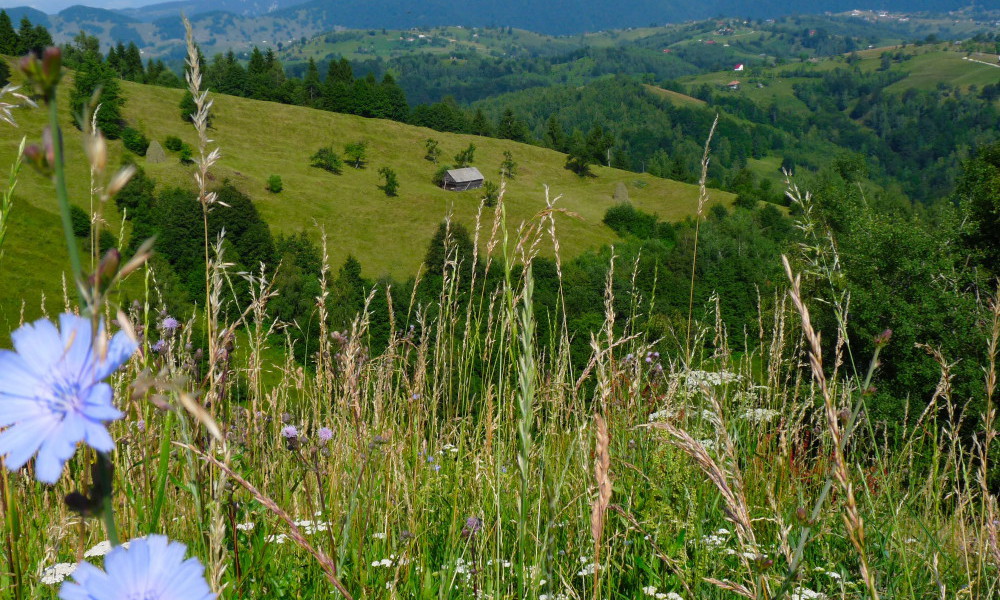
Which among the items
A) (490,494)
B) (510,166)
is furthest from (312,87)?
(490,494)

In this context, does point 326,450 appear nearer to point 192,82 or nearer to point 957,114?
point 192,82

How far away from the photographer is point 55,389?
524 mm

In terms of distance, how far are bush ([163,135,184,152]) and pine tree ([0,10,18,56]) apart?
15.7 meters

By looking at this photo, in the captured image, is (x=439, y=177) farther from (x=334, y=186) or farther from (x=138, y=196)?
(x=138, y=196)

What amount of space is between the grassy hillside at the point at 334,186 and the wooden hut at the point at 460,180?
1494 millimetres

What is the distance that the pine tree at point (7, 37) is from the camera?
5666 cm

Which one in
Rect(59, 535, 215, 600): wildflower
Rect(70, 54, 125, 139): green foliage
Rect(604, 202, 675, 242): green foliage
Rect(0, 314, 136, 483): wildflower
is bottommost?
Rect(604, 202, 675, 242): green foliage

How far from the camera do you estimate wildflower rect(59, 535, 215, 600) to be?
1.64 feet

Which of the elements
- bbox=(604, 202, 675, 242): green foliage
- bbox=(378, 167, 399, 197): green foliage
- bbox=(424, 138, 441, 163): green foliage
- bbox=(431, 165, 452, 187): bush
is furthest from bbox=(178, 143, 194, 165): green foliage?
bbox=(604, 202, 675, 242): green foliage

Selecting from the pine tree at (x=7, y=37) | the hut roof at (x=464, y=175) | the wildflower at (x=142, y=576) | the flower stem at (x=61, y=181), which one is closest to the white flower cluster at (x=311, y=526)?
the wildflower at (x=142, y=576)

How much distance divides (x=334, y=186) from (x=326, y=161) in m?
4.50

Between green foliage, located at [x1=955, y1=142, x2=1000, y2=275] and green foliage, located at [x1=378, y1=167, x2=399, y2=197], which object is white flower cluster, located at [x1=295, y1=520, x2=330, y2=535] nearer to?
green foliage, located at [x1=955, y1=142, x2=1000, y2=275]

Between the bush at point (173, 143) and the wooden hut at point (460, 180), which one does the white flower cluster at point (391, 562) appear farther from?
the wooden hut at point (460, 180)

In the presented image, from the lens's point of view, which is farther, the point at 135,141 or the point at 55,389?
the point at 135,141
